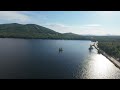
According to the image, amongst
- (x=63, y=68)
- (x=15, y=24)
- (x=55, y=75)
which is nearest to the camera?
(x=55, y=75)

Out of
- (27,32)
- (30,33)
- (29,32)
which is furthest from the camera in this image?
(29,32)

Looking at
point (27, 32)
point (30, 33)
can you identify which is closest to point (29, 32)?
point (27, 32)

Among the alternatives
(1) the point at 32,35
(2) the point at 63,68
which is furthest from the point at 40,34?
(2) the point at 63,68

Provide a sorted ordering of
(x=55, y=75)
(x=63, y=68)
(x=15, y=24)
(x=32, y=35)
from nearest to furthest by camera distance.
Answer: (x=55, y=75) → (x=63, y=68) → (x=32, y=35) → (x=15, y=24)

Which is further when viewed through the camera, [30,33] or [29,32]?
[29,32]

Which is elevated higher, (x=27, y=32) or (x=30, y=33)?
(x=27, y=32)

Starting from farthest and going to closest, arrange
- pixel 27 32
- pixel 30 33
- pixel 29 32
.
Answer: pixel 29 32
pixel 27 32
pixel 30 33

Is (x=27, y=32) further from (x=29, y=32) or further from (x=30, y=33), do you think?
(x=30, y=33)

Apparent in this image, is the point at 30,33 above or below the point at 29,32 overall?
below
